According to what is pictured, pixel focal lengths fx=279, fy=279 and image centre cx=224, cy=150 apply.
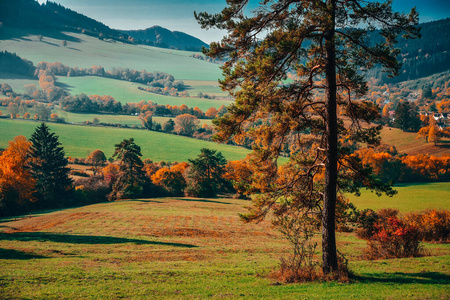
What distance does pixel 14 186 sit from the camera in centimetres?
5525

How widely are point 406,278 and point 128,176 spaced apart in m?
62.5

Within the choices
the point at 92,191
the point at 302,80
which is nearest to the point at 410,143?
the point at 92,191

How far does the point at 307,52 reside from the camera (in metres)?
13.8

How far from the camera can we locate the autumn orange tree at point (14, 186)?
53.0 meters

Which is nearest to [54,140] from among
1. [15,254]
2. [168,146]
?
[168,146]

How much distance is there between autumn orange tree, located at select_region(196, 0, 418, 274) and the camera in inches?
477

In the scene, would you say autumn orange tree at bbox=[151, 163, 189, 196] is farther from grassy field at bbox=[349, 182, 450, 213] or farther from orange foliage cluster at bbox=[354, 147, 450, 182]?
orange foliage cluster at bbox=[354, 147, 450, 182]

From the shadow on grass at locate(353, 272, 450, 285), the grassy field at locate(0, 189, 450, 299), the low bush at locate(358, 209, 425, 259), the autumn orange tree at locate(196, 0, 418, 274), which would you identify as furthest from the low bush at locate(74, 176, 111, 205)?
the shadow on grass at locate(353, 272, 450, 285)

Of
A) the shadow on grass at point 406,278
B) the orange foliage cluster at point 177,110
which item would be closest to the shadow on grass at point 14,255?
the shadow on grass at point 406,278

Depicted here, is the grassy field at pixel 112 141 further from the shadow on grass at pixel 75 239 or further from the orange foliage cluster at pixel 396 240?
the orange foliage cluster at pixel 396 240

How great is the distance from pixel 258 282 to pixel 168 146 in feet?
329

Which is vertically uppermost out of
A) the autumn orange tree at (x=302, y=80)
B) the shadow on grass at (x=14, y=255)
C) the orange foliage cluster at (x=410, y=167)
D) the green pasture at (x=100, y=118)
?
the green pasture at (x=100, y=118)

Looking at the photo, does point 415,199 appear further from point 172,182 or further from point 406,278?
point 406,278

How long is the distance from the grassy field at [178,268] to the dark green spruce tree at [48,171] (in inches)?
1618
